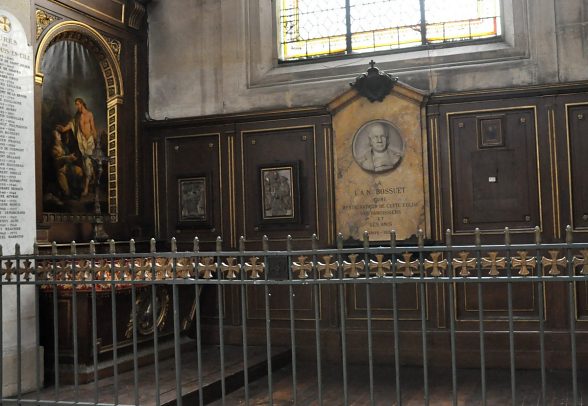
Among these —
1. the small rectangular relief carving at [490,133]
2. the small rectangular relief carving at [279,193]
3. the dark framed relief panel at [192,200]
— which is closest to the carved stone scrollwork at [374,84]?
the small rectangular relief carving at [490,133]

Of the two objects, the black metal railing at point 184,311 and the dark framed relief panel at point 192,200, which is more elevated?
the dark framed relief panel at point 192,200

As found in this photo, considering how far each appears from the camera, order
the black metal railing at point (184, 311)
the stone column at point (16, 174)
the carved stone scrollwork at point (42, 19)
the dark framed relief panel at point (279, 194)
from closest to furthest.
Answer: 1. the black metal railing at point (184, 311)
2. the stone column at point (16, 174)
3. the carved stone scrollwork at point (42, 19)
4. the dark framed relief panel at point (279, 194)

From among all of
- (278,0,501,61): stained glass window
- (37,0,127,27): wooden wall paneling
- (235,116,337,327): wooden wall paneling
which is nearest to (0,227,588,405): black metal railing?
(235,116,337,327): wooden wall paneling

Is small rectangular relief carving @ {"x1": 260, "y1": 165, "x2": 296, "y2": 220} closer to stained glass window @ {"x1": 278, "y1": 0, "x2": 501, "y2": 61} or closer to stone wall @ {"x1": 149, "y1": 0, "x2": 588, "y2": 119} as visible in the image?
stone wall @ {"x1": 149, "y1": 0, "x2": 588, "y2": 119}

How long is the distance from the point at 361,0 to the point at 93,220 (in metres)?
4.14

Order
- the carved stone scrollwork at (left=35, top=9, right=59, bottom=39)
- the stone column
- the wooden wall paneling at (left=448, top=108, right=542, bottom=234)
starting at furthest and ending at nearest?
the wooden wall paneling at (left=448, top=108, right=542, bottom=234)
the carved stone scrollwork at (left=35, top=9, right=59, bottom=39)
the stone column

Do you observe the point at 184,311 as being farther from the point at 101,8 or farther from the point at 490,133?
the point at 490,133

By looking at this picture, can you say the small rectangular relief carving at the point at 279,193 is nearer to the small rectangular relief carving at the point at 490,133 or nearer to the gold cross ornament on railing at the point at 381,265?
the small rectangular relief carving at the point at 490,133

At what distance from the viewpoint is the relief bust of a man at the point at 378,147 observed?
7.61m

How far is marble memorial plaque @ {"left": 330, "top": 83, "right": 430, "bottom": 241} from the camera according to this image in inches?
296

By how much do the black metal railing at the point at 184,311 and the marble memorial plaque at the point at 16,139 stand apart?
40 cm

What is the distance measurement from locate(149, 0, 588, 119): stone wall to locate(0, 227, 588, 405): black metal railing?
2059 mm

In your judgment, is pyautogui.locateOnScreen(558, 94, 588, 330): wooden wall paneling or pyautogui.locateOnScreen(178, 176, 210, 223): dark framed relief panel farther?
pyautogui.locateOnScreen(178, 176, 210, 223): dark framed relief panel

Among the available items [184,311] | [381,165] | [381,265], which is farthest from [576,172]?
[184,311]
